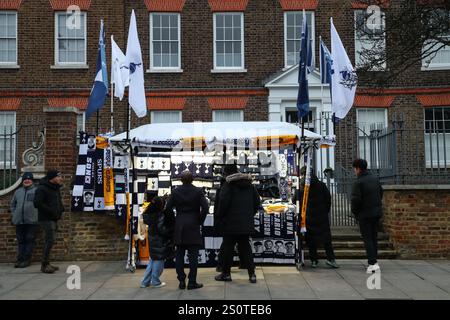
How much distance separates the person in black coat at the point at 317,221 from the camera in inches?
411

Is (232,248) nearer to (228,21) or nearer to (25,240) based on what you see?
(25,240)

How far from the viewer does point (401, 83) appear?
19938mm

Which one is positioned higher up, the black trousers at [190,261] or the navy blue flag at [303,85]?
the navy blue flag at [303,85]

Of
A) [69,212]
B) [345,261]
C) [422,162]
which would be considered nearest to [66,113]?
[69,212]

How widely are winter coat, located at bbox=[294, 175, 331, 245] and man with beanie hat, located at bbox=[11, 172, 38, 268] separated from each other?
5.22 meters

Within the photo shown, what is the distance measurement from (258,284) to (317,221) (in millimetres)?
2076

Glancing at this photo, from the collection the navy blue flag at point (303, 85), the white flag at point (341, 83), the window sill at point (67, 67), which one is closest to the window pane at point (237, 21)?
the window sill at point (67, 67)

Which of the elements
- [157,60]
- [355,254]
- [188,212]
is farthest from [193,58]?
[188,212]

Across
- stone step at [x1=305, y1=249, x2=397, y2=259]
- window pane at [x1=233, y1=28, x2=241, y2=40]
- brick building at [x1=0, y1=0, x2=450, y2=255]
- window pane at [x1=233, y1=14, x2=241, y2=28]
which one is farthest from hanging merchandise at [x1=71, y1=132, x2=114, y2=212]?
window pane at [x1=233, y1=14, x2=241, y2=28]

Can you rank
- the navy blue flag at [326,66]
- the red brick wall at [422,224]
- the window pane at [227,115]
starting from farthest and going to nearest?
the window pane at [227,115], the navy blue flag at [326,66], the red brick wall at [422,224]

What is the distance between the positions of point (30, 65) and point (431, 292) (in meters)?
16.2

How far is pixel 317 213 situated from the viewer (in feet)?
34.6

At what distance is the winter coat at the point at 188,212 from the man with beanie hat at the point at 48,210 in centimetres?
285

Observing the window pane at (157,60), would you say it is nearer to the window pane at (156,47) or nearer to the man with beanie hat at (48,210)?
the window pane at (156,47)
